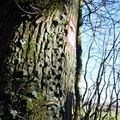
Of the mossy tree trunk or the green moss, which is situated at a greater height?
the mossy tree trunk

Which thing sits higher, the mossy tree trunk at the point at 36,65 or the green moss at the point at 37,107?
the mossy tree trunk at the point at 36,65

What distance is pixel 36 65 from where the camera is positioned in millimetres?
1576

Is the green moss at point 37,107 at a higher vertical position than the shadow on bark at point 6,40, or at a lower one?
lower

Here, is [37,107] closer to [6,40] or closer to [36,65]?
[36,65]

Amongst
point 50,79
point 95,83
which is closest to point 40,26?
point 50,79

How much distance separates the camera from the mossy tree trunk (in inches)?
59.9

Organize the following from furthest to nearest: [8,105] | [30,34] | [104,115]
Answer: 1. [104,115]
2. [30,34]
3. [8,105]

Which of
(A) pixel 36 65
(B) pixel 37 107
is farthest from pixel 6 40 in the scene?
(B) pixel 37 107

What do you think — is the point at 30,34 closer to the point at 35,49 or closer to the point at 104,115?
the point at 35,49

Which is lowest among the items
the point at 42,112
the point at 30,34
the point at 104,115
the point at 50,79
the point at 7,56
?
the point at 104,115

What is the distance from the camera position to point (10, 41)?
1620mm

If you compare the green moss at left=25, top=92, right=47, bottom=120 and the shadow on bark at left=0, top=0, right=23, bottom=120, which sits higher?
the shadow on bark at left=0, top=0, right=23, bottom=120

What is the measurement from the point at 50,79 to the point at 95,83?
3867 millimetres

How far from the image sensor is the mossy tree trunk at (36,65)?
4.99ft
